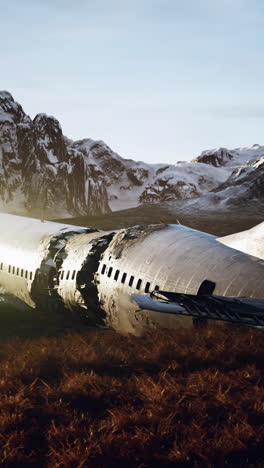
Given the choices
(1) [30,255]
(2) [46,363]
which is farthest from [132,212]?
(2) [46,363]

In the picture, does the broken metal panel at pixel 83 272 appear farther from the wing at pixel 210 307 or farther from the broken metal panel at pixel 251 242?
the wing at pixel 210 307

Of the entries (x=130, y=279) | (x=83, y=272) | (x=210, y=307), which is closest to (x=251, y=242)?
(x=130, y=279)

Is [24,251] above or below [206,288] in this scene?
below

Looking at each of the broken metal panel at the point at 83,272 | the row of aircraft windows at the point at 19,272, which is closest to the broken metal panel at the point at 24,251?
the row of aircraft windows at the point at 19,272

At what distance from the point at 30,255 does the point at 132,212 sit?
127m

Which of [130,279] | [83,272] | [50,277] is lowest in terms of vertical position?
[50,277]

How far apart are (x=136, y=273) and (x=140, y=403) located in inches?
302

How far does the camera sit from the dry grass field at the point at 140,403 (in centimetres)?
1030

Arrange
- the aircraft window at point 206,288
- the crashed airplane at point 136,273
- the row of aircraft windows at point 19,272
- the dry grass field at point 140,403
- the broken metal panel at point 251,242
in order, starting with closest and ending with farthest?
the dry grass field at point 140,403
the crashed airplane at point 136,273
the aircraft window at point 206,288
the broken metal panel at point 251,242
the row of aircraft windows at point 19,272

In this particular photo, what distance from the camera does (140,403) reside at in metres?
12.6

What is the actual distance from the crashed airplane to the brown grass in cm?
162

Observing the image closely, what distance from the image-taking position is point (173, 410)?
1190 cm

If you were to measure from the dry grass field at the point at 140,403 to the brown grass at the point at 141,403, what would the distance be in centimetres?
2

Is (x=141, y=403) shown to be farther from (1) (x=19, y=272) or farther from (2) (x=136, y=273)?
(1) (x=19, y=272)
